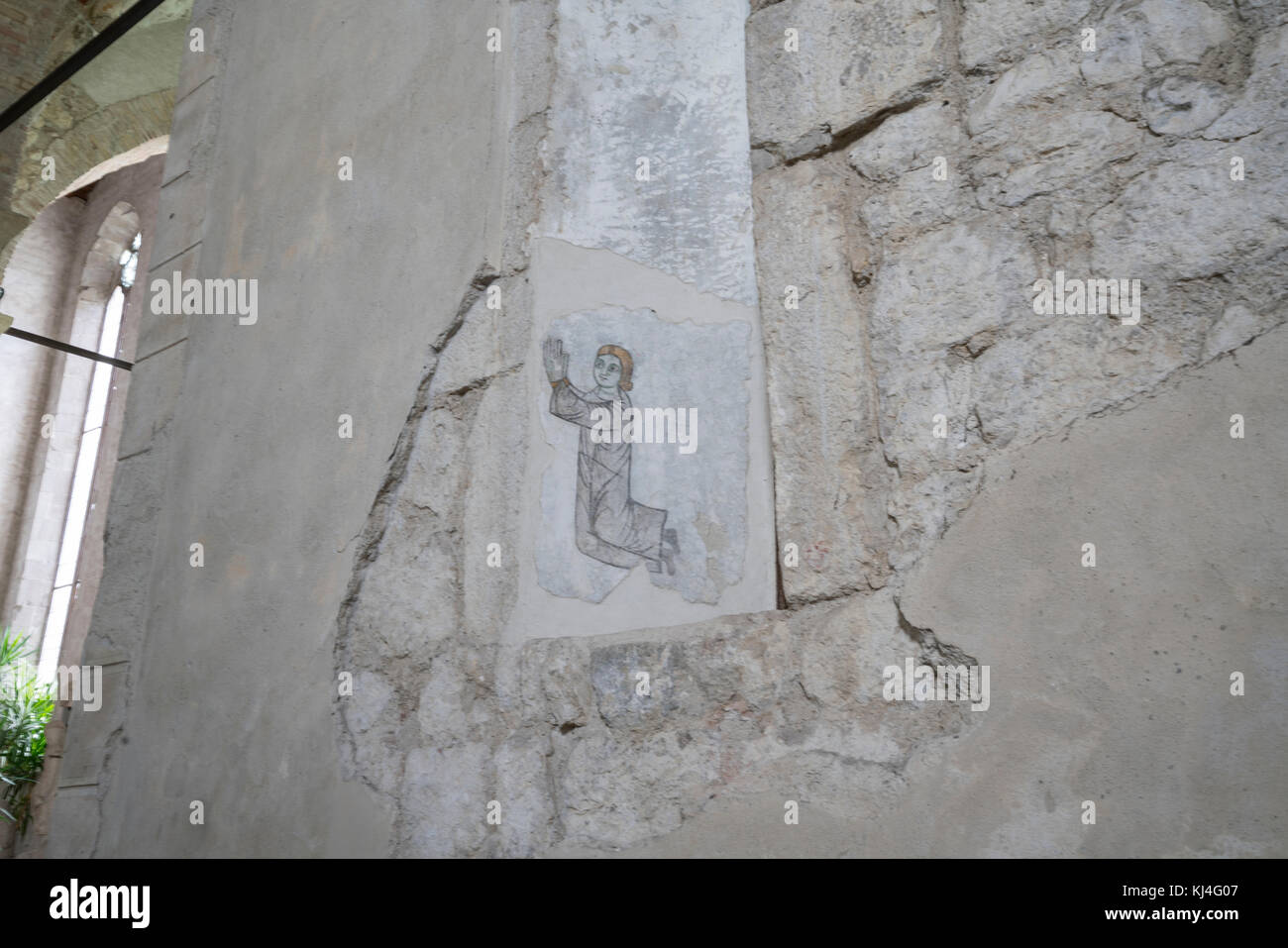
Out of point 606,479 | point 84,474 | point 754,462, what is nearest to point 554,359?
point 606,479

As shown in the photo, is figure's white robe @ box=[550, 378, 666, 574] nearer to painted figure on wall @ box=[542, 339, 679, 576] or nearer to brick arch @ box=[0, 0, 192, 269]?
painted figure on wall @ box=[542, 339, 679, 576]

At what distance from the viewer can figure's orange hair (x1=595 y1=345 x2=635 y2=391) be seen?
205cm

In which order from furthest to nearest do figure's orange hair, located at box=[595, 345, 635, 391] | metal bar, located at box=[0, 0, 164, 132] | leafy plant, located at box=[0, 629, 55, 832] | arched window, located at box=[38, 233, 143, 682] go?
arched window, located at box=[38, 233, 143, 682] < leafy plant, located at box=[0, 629, 55, 832] < metal bar, located at box=[0, 0, 164, 132] < figure's orange hair, located at box=[595, 345, 635, 391]

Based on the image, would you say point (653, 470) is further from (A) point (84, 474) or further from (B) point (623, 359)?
(A) point (84, 474)

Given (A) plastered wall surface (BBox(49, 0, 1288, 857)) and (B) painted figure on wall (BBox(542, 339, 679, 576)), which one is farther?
(B) painted figure on wall (BBox(542, 339, 679, 576))

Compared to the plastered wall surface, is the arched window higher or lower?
higher

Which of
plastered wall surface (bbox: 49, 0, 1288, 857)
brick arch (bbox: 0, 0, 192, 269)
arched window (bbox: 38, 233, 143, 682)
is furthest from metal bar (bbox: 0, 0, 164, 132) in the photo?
arched window (bbox: 38, 233, 143, 682)

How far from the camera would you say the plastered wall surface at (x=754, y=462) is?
1470 millimetres

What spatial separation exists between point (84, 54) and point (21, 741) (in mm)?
6869

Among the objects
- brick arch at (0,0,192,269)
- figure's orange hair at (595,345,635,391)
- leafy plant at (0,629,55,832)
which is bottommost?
leafy plant at (0,629,55,832)

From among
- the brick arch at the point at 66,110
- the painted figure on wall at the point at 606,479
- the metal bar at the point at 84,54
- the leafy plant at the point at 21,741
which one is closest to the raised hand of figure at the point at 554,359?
the painted figure on wall at the point at 606,479

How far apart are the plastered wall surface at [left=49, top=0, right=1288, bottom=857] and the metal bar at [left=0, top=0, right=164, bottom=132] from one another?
1475 mm

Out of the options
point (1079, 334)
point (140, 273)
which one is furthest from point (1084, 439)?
point (140, 273)
